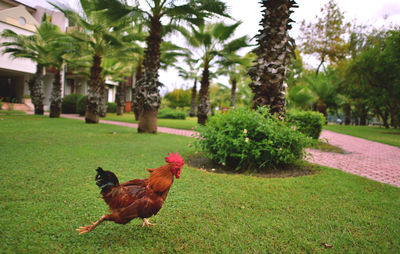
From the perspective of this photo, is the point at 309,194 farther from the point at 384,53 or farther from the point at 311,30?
the point at 311,30

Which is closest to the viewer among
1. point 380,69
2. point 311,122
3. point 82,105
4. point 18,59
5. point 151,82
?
point 311,122

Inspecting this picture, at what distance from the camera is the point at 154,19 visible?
33.6 ft

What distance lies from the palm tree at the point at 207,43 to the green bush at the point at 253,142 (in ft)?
31.7

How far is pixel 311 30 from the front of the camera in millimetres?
23234

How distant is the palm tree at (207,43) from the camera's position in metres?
14.1

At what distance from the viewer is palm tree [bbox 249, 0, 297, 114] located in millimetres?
5754

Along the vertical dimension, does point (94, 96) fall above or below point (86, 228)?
above

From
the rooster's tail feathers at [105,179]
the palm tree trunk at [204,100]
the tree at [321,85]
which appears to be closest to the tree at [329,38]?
the tree at [321,85]

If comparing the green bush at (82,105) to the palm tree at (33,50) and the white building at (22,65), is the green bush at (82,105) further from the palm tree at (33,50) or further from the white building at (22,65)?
the white building at (22,65)

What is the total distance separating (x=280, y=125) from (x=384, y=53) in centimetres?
1590

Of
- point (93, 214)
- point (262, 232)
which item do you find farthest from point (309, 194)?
point (93, 214)

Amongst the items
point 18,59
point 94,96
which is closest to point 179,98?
point 18,59

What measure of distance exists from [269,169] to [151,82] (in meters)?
7.32

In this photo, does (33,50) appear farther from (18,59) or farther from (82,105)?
(18,59)
